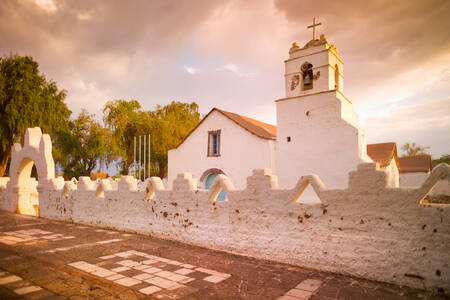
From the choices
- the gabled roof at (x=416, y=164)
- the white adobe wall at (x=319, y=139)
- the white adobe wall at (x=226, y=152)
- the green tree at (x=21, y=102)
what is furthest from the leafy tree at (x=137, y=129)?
the gabled roof at (x=416, y=164)

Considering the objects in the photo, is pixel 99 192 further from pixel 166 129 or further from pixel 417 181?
pixel 417 181

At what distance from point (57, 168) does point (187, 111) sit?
16.0 metres

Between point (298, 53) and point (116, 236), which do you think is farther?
point (298, 53)

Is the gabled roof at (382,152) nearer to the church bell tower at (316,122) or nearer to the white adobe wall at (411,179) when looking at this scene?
the church bell tower at (316,122)

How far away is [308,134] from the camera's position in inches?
511

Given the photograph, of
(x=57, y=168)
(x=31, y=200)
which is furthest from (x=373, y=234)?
(x=57, y=168)

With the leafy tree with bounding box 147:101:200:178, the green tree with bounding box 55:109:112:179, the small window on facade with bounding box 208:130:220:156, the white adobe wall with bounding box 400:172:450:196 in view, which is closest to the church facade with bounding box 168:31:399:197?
the small window on facade with bounding box 208:130:220:156

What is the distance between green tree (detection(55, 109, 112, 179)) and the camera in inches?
1081

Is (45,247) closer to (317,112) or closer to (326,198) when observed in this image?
(326,198)

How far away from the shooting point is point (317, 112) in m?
12.8

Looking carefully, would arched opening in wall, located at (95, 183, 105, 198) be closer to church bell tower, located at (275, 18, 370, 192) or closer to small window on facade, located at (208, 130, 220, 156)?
church bell tower, located at (275, 18, 370, 192)

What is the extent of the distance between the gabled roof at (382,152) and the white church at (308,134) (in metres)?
0.14

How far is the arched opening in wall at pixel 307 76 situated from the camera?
13.3m

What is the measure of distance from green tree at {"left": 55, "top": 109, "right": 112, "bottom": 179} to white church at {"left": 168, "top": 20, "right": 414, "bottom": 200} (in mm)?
16406
